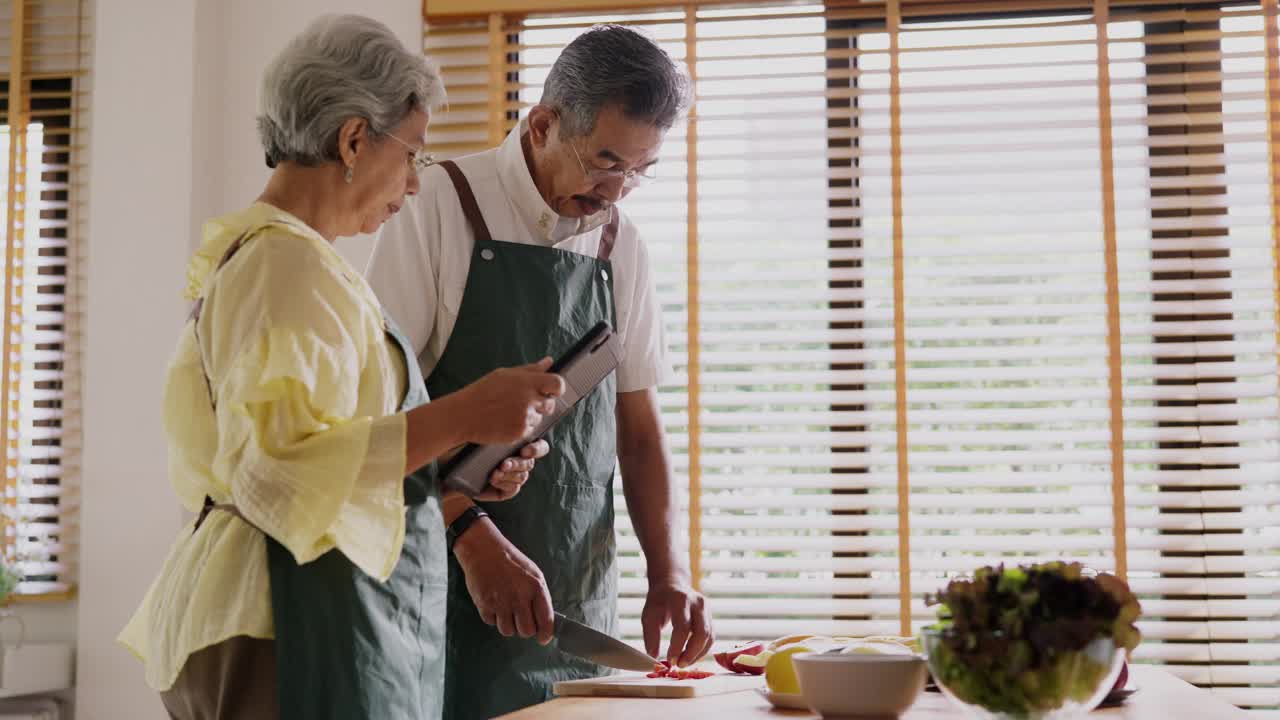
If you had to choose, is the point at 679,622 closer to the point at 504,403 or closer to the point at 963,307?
the point at 504,403

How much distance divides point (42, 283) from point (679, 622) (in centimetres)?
228

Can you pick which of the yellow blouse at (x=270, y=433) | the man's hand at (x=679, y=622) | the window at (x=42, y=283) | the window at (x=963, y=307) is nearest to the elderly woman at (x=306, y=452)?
the yellow blouse at (x=270, y=433)

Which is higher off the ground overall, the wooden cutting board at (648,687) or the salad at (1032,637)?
the salad at (1032,637)

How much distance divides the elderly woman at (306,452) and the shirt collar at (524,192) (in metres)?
0.48

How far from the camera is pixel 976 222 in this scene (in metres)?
2.96

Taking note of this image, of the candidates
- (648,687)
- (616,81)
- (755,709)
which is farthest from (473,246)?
(755,709)

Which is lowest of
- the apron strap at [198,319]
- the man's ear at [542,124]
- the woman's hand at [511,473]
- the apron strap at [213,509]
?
the apron strap at [213,509]

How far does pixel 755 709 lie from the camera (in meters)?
1.28

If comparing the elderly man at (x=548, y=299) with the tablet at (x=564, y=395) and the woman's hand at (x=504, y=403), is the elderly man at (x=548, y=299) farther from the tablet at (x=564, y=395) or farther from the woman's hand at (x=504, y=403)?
the woman's hand at (x=504, y=403)

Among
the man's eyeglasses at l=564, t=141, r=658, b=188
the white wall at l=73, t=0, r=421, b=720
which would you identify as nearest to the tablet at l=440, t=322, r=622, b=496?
the man's eyeglasses at l=564, t=141, r=658, b=188

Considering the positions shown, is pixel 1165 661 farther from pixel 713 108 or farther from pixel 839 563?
pixel 713 108

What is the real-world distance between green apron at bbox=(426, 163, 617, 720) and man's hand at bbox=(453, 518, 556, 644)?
10 centimetres

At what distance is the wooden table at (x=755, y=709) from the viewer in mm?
1221

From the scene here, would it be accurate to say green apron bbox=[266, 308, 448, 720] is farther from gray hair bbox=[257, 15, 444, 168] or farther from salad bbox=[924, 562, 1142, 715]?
salad bbox=[924, 562, 1142, 715]
